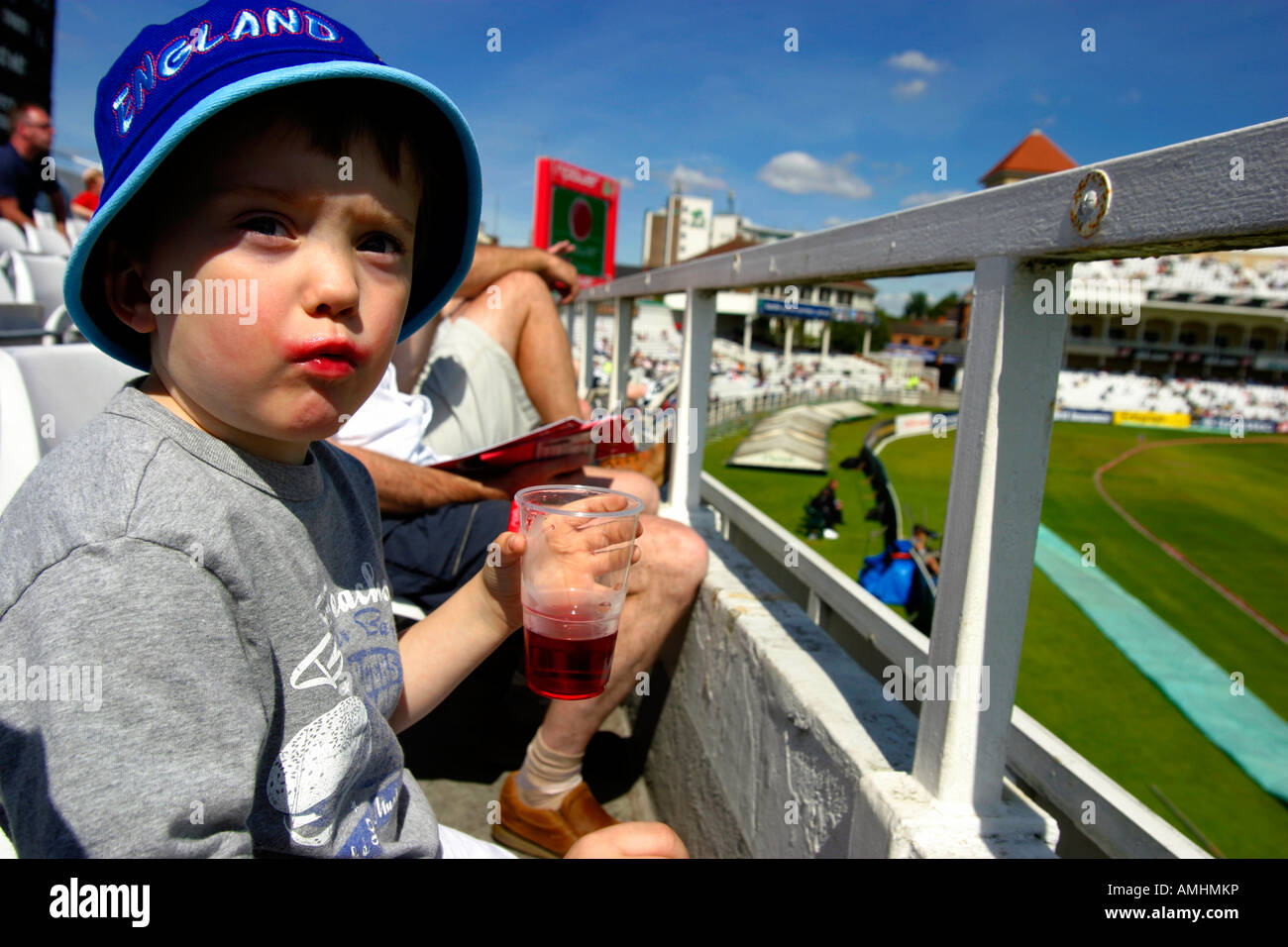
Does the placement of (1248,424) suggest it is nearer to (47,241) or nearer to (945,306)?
(945,306)

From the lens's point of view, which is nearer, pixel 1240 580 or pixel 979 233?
pixel 979 233

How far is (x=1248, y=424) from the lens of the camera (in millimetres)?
47688

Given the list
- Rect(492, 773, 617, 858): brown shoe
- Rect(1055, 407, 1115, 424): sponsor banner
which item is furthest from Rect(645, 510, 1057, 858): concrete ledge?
Rect(1055, 407, 1115, 424): sponsor banner

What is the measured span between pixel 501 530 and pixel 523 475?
0.24 metres

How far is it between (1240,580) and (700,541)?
1054 inches

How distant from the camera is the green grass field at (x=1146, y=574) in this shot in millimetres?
10812

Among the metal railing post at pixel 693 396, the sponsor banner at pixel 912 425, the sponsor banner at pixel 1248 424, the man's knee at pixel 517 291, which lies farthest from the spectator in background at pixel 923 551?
the sponsor banner at pixel 1248 424

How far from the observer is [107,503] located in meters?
0.71

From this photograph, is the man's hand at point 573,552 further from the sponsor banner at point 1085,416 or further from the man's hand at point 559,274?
the sponsor banner at point 1085,416

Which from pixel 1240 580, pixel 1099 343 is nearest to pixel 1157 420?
pixel 1099 343

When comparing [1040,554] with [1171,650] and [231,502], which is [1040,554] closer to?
[1171,650]

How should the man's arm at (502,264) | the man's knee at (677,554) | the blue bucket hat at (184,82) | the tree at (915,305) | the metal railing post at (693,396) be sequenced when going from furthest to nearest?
the tree at (915,305)
the man's arm at (502,264)
the metal railing post at (693,396)
the man's knee at (677,554)
the blue bucket hat at (184,82)

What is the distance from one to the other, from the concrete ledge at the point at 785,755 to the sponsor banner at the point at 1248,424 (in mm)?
56448

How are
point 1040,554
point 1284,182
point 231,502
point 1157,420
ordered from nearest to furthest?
point 1284,182 < point 231,502 < point 1040,554 < point 1157,420
